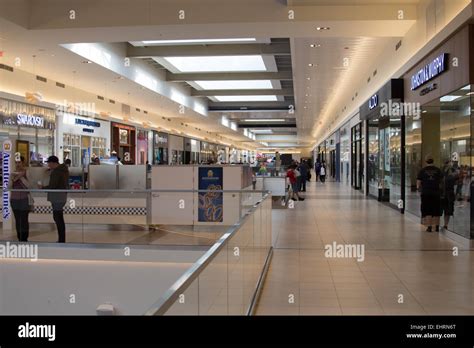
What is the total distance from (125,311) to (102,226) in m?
2.20

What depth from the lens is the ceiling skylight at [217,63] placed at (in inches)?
682

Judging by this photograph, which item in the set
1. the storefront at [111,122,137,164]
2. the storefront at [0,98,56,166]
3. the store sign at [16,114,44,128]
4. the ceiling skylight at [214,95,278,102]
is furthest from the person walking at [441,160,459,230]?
the ceiling skylight at [214,95,278,102]

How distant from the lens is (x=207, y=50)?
15906mm

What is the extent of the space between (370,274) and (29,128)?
45.7 ft

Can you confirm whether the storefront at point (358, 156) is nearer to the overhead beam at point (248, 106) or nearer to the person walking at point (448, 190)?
A: the overhead beam at point (248, 106)

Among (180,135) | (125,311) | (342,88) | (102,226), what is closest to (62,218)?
(102,226)

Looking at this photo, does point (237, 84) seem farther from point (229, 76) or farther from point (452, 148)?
point (452, 148)

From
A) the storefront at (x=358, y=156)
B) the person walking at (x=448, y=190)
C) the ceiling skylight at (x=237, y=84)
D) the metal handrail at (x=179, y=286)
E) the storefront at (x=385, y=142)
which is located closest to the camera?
the metal handrail at (x=179, y=286)

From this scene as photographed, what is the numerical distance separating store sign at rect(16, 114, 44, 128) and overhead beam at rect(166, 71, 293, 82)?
5648 millimetres

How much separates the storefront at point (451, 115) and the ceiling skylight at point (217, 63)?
286 inches

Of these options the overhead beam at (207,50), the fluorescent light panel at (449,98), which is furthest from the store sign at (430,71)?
the overhead beam at (207,50)

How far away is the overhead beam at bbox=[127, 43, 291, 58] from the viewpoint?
1589cm

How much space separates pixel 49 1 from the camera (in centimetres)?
1048

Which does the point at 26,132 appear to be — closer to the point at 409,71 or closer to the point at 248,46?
the point at 248,46
